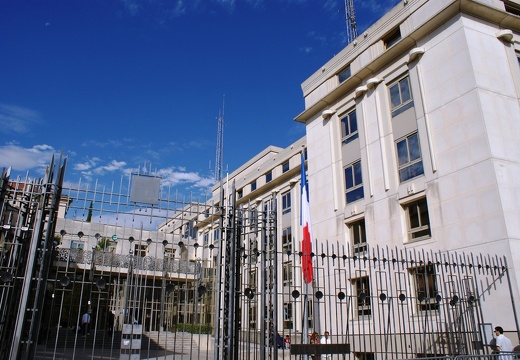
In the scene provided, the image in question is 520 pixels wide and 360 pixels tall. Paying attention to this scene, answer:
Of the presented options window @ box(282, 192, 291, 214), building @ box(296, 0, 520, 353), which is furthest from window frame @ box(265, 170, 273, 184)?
building @ box(296, 0, 520, 353)

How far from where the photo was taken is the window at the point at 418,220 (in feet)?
50.6

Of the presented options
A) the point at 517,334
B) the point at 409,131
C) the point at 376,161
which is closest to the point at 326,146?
the point at 376,161

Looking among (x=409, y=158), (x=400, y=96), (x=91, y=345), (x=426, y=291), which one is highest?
(x=400, y=96)

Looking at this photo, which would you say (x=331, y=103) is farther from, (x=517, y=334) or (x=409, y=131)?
(x=517, y=334)

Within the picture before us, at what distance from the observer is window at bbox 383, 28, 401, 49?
18.4 metres

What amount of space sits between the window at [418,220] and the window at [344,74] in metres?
7.75

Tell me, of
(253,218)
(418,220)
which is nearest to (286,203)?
(418,220)

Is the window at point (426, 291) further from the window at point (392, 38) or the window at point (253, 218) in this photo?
the window at point (392, 38)

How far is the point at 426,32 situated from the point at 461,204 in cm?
722

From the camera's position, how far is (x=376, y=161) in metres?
17.9

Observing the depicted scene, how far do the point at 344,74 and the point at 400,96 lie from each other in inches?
166

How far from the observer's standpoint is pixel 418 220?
52.1 feet

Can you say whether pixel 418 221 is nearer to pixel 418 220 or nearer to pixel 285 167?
pixel 418 220

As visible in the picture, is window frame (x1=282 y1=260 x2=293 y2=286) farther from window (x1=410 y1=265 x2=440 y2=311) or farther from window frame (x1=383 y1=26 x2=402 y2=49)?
window frame (x1=383 y1=26 x2=402 y2=49)
